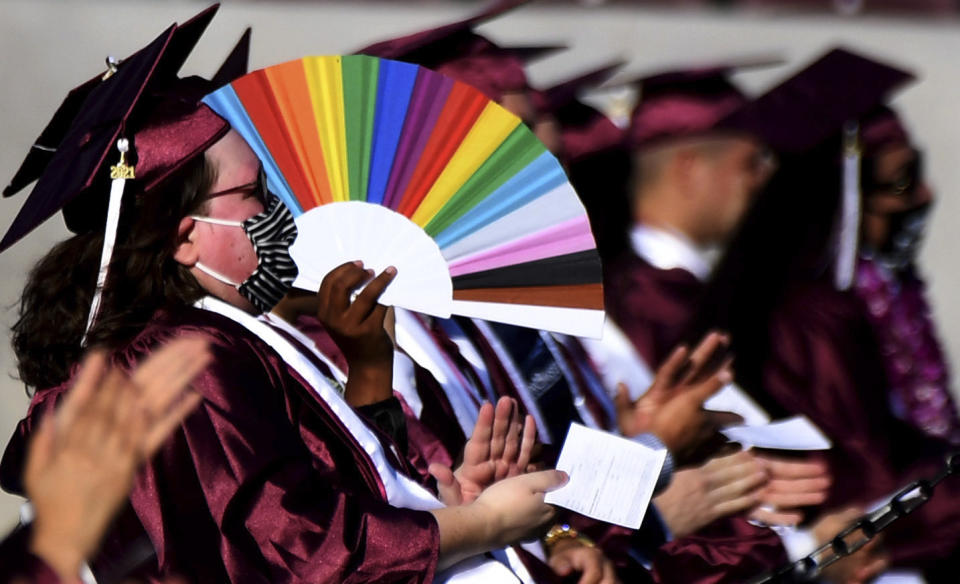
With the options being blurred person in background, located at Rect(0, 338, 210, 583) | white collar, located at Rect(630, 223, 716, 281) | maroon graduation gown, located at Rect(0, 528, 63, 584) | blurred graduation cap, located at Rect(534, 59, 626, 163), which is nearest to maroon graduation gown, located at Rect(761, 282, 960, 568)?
white collar, located at Rect(630, 223, 716, 281)

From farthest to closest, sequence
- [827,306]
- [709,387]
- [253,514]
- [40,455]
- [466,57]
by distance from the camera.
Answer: [827,306]
[466,57]
[709,387]
[253,514]
[40,455]

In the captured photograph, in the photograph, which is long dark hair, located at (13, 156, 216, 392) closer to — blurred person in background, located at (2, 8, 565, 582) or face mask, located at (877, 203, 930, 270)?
blurred person in background, located at (2, 8, 565, 582)

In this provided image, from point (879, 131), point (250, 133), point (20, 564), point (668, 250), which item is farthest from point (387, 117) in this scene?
point (879, 131)

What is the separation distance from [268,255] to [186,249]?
135mm

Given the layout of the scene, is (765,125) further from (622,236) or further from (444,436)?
(444,436)

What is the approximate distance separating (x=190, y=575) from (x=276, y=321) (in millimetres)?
601

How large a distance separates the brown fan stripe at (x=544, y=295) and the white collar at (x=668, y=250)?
1.24 m

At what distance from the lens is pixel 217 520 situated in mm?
2422

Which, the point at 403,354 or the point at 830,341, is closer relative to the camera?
the point at 403,354

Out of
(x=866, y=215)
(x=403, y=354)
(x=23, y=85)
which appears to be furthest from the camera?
(x=23, y=85)

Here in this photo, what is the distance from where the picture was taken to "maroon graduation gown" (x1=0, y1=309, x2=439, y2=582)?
242 cm

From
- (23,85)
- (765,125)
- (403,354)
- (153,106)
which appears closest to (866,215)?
(765,125)

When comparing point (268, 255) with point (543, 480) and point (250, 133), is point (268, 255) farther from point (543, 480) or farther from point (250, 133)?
point (543, 480)

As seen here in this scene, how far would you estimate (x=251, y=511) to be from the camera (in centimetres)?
243
